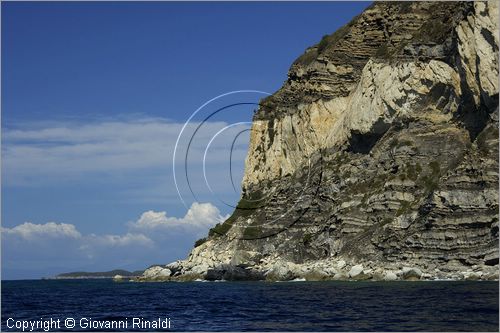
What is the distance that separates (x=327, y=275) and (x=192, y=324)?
57.3 m

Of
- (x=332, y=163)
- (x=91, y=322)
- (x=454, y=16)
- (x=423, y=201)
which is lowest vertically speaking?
(x=91, y=322)

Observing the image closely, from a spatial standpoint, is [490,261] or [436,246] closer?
[490,261]

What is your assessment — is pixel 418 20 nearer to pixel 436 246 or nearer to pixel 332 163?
pixel 332 163

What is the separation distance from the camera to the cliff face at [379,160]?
8594cm

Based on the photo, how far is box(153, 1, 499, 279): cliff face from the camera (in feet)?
282

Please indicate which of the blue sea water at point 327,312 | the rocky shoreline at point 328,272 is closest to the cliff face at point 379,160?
the rocky shoreline at point 328,272

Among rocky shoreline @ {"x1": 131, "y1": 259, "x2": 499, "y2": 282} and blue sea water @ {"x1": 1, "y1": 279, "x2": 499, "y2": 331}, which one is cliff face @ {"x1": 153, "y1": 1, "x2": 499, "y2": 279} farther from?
blue sea water @ {"x1": 1, "y1": 279, "x2": 499, "y2": 331}

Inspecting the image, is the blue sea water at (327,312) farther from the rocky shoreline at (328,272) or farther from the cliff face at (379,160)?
the cliff face at (379,160)

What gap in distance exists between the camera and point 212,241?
133 m

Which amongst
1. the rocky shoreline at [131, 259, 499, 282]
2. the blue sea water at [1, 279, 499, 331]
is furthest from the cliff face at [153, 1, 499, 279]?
the blue sea water at [1, 279, 499, 331]

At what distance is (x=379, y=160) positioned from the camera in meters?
108

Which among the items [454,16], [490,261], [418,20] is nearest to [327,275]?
[490,261]

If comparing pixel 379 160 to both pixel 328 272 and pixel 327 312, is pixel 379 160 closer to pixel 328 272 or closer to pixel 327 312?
pixel 328 272

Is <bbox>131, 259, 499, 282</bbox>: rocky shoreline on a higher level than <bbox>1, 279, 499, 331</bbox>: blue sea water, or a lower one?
higher
